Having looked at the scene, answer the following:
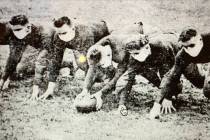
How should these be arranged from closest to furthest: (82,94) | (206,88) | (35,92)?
(206,88)
(82,94)
(35,92)

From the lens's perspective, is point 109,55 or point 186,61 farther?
point 109,55

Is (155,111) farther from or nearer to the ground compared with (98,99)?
farther from the ground

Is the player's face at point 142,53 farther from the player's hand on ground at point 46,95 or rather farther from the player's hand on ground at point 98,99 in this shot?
the player's hand on ground at point 46,95

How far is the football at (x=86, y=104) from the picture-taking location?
16.8 feet

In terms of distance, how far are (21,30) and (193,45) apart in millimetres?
1938

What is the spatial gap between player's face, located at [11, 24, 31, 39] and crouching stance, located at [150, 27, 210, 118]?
1.65m

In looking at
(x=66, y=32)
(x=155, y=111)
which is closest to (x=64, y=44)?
(x=66, y=32)

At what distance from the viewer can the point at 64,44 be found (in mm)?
5301

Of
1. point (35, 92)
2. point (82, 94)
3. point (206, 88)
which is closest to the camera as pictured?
point (206, 88)

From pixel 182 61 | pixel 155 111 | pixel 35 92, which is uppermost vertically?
pixel 182 61

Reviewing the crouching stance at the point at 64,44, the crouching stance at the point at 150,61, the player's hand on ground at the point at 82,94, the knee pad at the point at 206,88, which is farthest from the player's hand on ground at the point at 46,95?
the knee pad at the point at 206,88

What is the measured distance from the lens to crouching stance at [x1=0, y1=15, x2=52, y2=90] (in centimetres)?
535

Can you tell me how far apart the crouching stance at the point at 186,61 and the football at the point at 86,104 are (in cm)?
64

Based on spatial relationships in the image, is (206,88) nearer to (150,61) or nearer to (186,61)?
(186,61)
